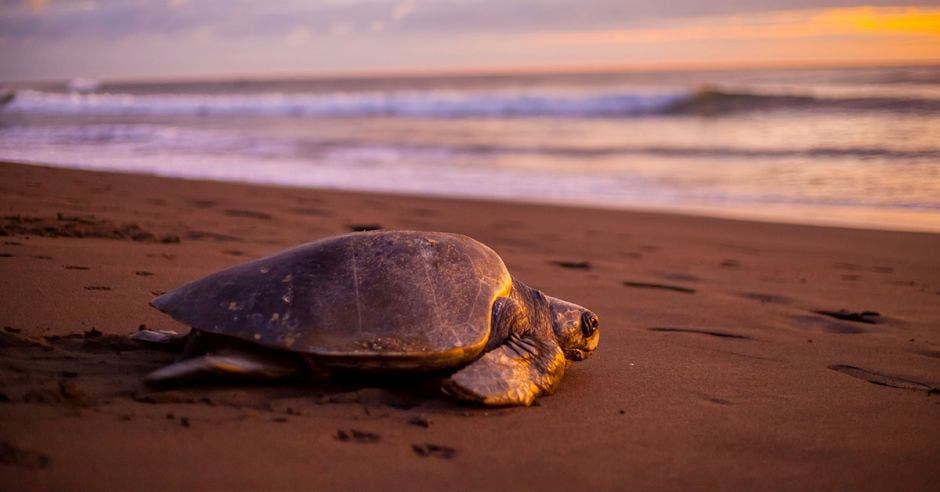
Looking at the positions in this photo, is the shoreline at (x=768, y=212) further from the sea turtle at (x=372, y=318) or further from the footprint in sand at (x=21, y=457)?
the footprint in sand at (x=21, y=457)

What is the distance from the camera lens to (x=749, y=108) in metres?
24.6

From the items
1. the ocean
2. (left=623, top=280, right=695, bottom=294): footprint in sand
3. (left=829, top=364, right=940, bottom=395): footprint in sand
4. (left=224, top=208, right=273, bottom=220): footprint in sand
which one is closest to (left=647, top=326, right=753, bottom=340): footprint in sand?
(left=829, top=364, right=940, bottom=395): footprint in sand

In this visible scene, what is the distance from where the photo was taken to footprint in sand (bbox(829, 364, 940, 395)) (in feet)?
11.4

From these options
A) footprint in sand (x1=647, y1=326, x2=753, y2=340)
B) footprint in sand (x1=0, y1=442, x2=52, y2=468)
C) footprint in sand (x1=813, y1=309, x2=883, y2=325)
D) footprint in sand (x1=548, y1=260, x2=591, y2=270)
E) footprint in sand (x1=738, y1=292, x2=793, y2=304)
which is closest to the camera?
footprint in sand (x1=0, y1=442, x2=52, y2=468)

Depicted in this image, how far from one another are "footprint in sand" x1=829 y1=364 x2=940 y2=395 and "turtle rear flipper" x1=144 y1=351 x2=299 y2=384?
2.63 meters

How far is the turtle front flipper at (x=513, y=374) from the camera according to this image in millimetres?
3012

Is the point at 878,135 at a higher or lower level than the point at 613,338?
higher

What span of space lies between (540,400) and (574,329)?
1.68 feet

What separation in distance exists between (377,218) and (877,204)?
6359 mm

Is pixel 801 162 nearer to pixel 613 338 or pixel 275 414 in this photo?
pixel 613 338

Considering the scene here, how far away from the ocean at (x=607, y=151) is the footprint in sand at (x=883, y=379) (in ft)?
16.6

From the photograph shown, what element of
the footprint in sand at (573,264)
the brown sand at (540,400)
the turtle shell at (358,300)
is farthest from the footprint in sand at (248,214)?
the turtle shell at (358,300)

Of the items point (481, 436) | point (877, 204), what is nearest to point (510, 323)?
point (481, 436)

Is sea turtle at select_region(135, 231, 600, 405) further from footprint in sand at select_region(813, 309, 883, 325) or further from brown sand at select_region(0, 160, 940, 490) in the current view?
footprint in sand at select_region(813, 309, 883, 325)
